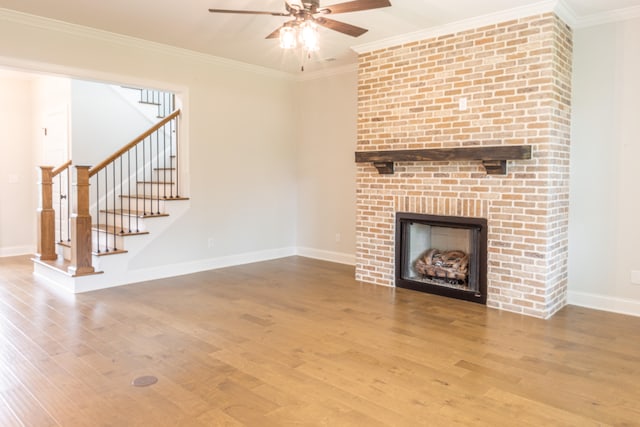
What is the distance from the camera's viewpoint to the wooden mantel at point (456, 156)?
12.8 ft

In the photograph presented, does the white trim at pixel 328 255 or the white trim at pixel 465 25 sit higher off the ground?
the white trim at pixel 465 25

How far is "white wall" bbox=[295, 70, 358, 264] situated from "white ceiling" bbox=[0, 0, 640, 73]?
44.7 inches

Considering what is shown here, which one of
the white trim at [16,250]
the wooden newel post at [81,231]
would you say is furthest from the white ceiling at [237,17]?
the white trim at [16,250]

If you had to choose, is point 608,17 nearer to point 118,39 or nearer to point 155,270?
point 118,39

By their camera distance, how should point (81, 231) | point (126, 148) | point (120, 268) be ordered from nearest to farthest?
1. point (81, 231)
2. point (120, 268)
3. point (126, 148)

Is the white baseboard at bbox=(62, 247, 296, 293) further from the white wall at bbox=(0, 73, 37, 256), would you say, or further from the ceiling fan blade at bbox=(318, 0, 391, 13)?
the ceiling fan blade at bbox=(318, 0, 391, 13)

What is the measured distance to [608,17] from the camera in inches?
159

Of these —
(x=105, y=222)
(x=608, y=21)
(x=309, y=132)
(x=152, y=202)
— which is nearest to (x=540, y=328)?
(x=608, y=21)

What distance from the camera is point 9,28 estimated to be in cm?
422

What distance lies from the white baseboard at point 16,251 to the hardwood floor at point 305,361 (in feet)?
9.09

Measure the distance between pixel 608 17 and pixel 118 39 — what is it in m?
4.95

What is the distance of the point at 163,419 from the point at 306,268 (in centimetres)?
379

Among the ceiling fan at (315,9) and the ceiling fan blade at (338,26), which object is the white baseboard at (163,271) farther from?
the ceiling fan blade at (338,26)

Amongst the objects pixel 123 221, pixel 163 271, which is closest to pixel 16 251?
pixel 123 221
